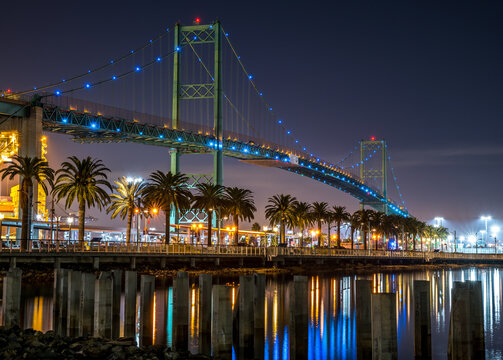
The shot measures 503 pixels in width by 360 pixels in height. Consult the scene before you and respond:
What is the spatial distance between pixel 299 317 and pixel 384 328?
142 inches

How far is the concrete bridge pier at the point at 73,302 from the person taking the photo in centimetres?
2016

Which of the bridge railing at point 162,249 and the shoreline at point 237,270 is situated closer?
the shoreline at point 237,270

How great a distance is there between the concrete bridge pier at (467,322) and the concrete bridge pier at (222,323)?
5.38 meters

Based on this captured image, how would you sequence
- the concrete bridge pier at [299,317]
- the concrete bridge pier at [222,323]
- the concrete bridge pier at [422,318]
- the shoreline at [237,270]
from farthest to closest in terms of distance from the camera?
the shoreline at [237,270] < the concrete bridge pier at [299,317] < the concrete bridge pier at [422,318] < the concrete bridge pier at [222,323]

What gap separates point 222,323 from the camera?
1662cm

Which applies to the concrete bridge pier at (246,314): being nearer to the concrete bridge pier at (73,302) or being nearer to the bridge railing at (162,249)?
the concrete bridge pier at (73,302)

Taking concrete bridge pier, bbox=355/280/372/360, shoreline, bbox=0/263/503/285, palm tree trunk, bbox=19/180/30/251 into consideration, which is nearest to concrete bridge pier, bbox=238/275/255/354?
concrete bridge pier, bbox=355/280/372/360

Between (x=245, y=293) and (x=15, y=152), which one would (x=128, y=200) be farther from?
(x=245, y=293)

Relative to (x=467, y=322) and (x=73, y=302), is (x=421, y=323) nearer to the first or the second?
(x=467, y=322)

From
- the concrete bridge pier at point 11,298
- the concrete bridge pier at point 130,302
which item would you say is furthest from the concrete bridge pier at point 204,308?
the concrete bridge pier at point 11,298

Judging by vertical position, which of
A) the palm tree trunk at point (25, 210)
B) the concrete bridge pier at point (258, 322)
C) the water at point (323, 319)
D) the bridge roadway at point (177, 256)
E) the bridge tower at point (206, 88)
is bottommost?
the water at point (323, 319)

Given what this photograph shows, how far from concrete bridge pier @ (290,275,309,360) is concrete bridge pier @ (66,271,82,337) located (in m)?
6.82

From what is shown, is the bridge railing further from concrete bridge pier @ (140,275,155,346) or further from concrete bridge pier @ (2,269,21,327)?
concrete bridge pier @ (140,275,155,346)

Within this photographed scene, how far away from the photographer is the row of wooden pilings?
14.6 meters
